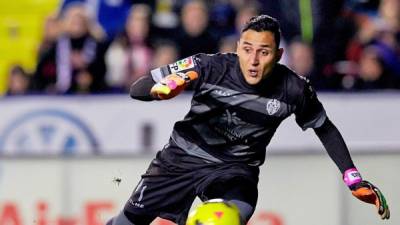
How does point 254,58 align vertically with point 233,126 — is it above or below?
above

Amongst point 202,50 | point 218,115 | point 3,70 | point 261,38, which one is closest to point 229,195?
point 218,115

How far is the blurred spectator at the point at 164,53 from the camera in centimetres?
1132

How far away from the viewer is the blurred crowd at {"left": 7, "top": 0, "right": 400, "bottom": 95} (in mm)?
11297

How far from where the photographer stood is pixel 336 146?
6.58m

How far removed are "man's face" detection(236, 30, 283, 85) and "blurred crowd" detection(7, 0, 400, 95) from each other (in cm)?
492

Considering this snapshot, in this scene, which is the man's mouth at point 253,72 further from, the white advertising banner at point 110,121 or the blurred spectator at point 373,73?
the blurred spectator at point 373,73

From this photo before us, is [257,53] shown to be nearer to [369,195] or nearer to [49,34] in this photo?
[369,195]

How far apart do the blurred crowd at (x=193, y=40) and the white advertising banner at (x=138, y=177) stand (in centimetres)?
265

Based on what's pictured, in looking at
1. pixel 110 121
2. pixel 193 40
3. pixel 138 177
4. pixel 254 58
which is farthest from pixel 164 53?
pixel 254 58

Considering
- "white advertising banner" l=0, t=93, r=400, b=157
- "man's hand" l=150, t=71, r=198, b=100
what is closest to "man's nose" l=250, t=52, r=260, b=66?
"man's hand" l=150, t=71, r=198, b=100

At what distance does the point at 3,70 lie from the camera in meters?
11.6

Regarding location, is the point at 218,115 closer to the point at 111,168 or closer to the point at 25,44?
the point at 111,168

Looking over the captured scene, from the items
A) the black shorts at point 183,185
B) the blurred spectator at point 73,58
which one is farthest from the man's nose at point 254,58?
the blurred spectator at point 73,58

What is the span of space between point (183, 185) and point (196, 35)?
189 inches
